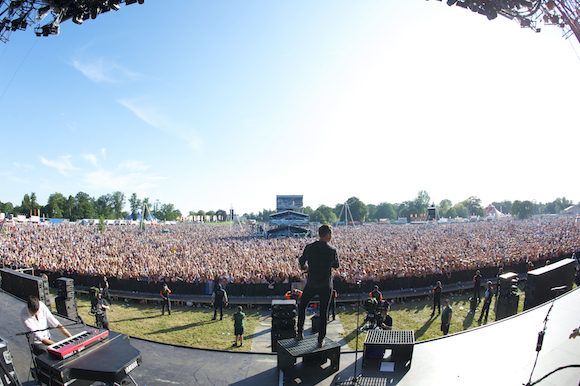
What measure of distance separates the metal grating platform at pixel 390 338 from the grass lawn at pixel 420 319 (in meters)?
5.32

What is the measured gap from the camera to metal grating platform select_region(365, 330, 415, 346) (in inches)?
173

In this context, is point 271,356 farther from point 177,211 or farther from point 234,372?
point 177,211

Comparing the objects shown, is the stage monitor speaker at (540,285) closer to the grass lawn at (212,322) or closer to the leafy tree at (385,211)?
the grass lawn at (212,322)

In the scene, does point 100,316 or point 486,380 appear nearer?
point 486,380

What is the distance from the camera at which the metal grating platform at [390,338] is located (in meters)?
4.39

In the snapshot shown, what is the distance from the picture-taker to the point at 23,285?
9406mm

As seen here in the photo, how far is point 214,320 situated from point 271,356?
26.1ft

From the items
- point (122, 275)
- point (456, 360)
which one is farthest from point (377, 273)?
point (122, 275)

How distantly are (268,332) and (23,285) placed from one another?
8223mm

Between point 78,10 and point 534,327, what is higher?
point 78,10

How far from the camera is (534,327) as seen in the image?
19.3ft

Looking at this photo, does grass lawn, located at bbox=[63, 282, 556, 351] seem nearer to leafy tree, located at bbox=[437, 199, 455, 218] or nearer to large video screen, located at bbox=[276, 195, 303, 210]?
large video screen, located at bbox=[276, 195, 303, 210]

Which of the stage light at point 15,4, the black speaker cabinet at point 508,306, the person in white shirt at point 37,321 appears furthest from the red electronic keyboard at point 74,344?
the stage light at point 15,4

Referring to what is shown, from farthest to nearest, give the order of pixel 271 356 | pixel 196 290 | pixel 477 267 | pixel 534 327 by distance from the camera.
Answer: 1. pixel 477 267
2. pixel 196 290
3. pixel 534 327
4. pixel 271 356
